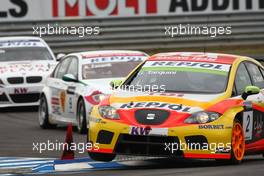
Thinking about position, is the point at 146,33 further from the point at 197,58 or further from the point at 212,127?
the point at 212,127

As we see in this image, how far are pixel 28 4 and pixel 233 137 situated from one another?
20.1 m

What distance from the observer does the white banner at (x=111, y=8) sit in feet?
105

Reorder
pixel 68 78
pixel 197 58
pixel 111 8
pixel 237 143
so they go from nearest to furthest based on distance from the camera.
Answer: pixel 237 143, pixel 197 58, pixel 68 78, pixel 111 8

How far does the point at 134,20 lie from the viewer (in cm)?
3331

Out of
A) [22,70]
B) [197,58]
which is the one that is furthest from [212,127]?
[22,70]

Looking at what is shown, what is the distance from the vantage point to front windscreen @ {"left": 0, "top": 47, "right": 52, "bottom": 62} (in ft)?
82.5

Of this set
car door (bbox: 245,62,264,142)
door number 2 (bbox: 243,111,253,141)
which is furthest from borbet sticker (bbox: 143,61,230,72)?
door number 2 (bbox: 243,111,253,141)

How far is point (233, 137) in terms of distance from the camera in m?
12.7

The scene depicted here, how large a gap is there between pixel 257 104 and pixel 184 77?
0.95 meters

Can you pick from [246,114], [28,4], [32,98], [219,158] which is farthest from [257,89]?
[28,4]

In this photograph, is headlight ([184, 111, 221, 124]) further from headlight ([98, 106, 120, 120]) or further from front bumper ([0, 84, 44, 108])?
front bumper ([0, 84, 44, 108])

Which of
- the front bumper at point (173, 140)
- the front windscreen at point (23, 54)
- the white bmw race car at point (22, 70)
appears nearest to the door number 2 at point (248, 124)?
the front bumper at point (173, 140)

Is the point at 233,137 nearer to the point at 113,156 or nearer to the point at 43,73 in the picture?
the point at 113,156

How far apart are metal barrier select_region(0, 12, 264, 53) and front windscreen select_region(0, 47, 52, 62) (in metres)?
6.54
